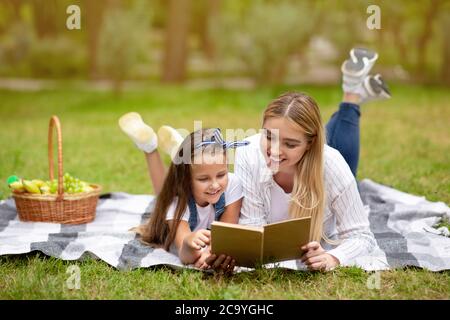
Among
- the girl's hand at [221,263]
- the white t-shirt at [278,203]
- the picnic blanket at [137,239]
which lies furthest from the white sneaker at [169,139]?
the girl's hand at [221,263]

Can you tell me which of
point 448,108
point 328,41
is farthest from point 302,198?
point 328,41

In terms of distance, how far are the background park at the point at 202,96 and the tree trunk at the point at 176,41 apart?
0.03m

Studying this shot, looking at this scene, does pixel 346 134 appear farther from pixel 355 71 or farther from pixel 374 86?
pixel 374 86

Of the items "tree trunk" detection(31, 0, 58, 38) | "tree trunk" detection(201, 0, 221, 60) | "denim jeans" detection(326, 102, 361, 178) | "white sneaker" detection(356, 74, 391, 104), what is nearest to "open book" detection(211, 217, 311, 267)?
"denim jeans" detection(326, 102, 361, 178)

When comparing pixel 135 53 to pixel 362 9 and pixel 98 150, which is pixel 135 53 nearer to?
pixel 98 150

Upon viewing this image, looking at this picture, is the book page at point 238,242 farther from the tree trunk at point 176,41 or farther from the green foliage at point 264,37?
the tree trunk at point 176,41

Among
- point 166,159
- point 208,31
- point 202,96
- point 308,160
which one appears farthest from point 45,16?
point 308,160

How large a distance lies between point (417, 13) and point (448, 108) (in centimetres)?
516

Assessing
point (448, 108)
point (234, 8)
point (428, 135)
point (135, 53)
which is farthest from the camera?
point (234, 8)

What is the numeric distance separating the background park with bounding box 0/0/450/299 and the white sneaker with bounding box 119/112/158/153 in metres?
1.12

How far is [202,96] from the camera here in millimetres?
12133

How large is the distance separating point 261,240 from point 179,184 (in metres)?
0.75
